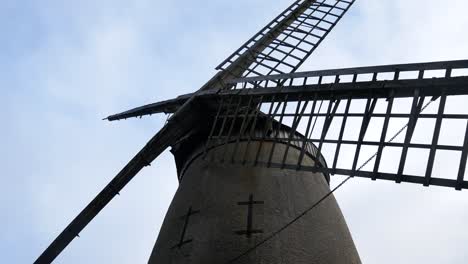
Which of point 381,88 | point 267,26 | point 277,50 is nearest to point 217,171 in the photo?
point 381,88

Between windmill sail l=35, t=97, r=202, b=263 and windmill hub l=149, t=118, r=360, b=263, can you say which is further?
windmill sail l=35, t=97, r=202, b=263

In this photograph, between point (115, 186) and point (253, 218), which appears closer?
point (253, 218)

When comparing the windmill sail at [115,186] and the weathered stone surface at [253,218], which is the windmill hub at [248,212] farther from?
the windmill sail at [115,186]

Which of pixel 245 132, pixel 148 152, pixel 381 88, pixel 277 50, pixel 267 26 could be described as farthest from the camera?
pixel 267 26

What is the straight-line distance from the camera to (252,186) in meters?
6.42

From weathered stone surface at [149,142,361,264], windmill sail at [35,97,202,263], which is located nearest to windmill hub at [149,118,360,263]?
weathered stone surface at [149,142,361,264]

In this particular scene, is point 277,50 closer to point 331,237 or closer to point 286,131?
point 286,131

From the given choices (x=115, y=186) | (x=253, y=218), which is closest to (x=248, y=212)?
(x=253, y=218)

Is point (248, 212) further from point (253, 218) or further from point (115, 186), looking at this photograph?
point (115, 186)

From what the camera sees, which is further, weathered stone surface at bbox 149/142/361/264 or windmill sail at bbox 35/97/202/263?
windmill sail at bbox 35/97/202/263

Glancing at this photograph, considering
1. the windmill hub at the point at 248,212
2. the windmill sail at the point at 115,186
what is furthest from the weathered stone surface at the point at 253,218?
the windmill sail at the point at 115,186

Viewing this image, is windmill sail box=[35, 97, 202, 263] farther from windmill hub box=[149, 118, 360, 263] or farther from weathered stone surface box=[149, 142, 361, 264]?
weathered stone surface box=[149, 142, 361, 264]

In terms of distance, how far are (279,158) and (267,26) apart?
16.1 ft

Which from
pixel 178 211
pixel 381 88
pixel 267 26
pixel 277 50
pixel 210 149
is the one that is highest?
pixel 267 26
